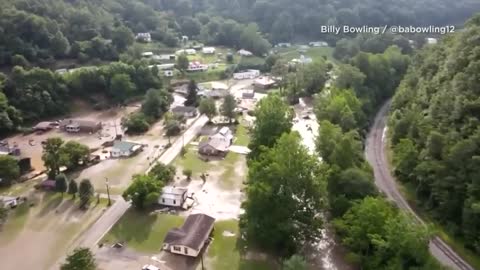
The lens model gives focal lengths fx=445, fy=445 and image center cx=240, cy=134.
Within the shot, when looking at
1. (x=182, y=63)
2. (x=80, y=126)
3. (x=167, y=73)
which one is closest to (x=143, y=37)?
(x=182, y=63)

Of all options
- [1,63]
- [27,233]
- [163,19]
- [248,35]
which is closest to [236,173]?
[27,233]

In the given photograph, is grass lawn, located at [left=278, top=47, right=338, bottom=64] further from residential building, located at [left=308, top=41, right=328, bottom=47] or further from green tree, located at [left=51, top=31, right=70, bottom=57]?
green tree, located at [left=51, top=31, right=70, bottom=57]

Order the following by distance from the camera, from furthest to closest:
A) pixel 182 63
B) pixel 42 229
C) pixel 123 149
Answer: pixel 182 63
pixel 123 149
pixel 42 229

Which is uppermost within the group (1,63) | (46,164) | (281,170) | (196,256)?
(1,63)

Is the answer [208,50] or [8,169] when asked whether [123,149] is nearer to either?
[8,169]

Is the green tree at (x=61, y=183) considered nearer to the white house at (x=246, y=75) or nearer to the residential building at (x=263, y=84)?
the residential building at (x=263, y=84)

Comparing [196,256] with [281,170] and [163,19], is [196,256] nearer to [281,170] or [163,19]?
[281,170]
